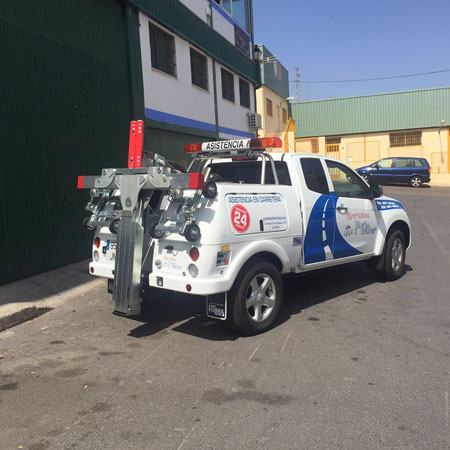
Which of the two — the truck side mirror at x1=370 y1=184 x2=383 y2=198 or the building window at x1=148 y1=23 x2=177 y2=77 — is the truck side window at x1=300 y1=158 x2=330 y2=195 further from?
the building window at x1=148 y1=23 x2=177 y2=77

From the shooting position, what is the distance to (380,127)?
33.9 m

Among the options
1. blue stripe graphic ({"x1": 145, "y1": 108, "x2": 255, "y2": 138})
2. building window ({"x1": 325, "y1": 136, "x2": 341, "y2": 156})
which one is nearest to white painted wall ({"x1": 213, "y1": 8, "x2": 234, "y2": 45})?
blue stripe graphic ({"x1": 145, "y1": 108, "x2": 255, "y2": 138})

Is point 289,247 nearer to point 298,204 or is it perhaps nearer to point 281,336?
point 298,204

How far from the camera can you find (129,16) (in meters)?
9.66

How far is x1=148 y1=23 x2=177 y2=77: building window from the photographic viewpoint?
11.1 meters

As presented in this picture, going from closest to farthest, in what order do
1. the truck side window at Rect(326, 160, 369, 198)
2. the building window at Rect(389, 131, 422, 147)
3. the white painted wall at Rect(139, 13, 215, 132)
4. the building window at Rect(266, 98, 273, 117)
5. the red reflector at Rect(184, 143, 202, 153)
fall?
the red reflector at Rect(184, 143, 202, 153) → the truck side window at Rect(326, 160, 369, 198) → the white painted wall at Rect(139, 13, 215, 132) → the building window at Rect(266, 98, 273, 117) → the building window at Rect(389, 131, 422, 147)

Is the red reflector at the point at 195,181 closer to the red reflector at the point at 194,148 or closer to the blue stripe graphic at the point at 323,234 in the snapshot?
the red reflector at the point at 194,148

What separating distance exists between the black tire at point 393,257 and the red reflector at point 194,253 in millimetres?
3692

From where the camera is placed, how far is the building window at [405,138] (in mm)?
33359

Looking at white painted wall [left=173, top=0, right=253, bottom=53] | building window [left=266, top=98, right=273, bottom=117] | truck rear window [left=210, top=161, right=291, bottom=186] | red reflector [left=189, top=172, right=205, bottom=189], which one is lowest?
red reflector [left=189, top=172, right=205, bottom=189]

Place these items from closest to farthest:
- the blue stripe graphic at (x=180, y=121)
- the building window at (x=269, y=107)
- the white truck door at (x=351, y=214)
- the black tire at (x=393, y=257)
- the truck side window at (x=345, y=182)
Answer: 1. the white truck door at (x=351, y=214)
2. the truck side window at (x=345, y=182)
3. the black tire at (x=393, y=257)
4. the blue stripe graphic at (x=180, y=121)
5. the building window at (x=269, y=107)

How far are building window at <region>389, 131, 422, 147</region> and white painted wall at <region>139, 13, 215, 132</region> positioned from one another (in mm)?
23604

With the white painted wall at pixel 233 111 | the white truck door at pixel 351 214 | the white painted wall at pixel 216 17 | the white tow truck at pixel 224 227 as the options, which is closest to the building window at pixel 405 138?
the white painted wall at pixel 233 111

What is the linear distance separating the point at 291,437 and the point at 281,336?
1.80m
